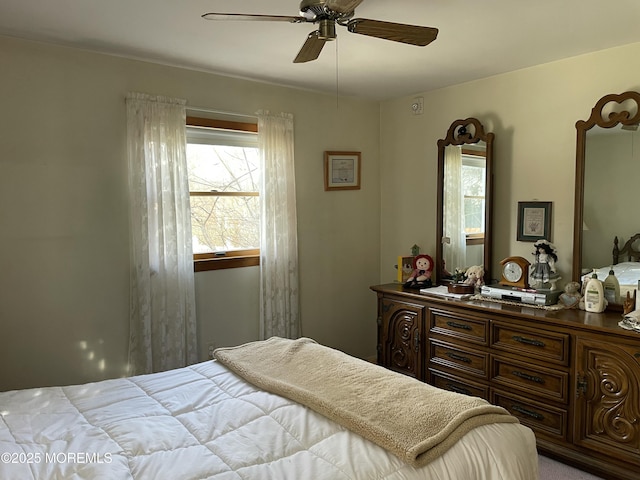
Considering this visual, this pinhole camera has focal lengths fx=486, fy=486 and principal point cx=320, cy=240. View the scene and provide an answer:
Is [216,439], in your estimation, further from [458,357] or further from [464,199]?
[464,199]

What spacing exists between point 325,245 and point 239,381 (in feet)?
6.75

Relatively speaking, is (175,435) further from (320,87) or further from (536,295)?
(320,87)

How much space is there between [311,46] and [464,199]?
2.03m

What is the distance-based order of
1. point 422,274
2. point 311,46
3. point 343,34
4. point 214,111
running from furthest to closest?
point 422,274 < point 214,111 < point 343,34 < point 311,46

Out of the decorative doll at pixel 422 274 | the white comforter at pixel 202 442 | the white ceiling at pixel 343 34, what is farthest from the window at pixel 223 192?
the white comforter at pixel 202 442

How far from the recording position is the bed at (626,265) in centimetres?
284

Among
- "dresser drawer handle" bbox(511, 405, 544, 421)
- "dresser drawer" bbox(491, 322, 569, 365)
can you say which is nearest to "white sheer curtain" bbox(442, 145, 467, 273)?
"dresser drawer" bbox(491, 322, 569, 365)

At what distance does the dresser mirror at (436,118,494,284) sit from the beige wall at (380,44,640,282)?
0.28 feet

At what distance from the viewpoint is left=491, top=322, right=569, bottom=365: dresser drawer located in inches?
107

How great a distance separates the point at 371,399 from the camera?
6.19ft

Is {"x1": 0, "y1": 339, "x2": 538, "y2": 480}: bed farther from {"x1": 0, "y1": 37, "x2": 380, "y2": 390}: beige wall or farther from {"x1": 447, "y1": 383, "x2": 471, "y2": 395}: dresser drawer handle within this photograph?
{"x1": 447, "y1": 383, "x2": 471, "y2": 395}: dresser drawer handle

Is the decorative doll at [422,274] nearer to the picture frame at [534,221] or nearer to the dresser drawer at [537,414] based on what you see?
the picture frame at [534,221]

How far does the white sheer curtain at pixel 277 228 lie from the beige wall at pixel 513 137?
1041 millimetres

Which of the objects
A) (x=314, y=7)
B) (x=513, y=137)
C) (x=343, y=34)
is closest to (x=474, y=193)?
(x=513, y=137)
